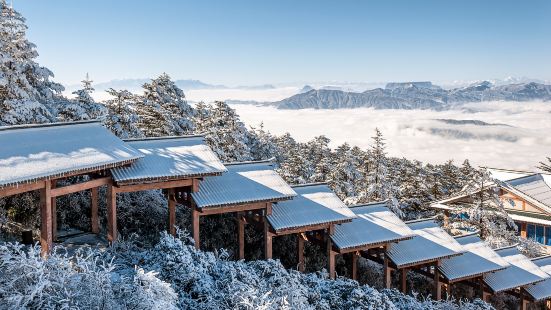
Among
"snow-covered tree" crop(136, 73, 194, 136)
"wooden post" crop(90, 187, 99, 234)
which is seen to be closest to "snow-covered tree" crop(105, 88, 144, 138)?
"snow-covered tree" crop(136, 73, 194, 136)

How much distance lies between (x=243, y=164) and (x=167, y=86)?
22491mm

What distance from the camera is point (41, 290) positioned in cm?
950

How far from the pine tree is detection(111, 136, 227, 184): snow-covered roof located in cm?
739

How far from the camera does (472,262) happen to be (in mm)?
24812

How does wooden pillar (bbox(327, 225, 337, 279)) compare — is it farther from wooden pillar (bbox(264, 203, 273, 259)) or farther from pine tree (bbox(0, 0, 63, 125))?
pine tree (bbox(0, 0, 63, 125))

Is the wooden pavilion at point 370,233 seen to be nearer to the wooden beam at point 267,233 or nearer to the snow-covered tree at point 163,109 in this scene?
the wooden beam at point 267,233

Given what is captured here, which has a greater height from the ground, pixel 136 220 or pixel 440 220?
pixel 136 220

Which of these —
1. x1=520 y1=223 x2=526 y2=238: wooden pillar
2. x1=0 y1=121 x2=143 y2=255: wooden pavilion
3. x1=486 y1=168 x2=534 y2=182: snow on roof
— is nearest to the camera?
x1=0 y1=121 x2=143 y2=255: wooden pavilion

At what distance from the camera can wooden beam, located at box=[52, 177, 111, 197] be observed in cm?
1606

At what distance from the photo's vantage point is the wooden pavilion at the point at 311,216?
65.0 ft

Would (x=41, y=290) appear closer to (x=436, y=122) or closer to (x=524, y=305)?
(x=524, y=305)

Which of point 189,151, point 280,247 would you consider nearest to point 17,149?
point 189,151

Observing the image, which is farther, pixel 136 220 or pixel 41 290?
pixel 136 220

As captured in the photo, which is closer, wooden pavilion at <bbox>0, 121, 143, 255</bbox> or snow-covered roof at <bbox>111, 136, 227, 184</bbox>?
wooden pavilion at <bbox>0, 121, 143, 255</bbox>
